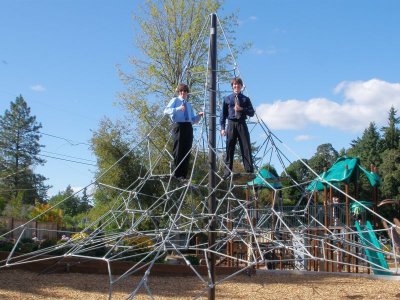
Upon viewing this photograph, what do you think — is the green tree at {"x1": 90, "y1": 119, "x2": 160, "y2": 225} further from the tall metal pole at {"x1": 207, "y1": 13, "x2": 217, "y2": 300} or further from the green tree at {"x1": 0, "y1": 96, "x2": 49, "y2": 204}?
the green tree at {"x1": 0, "y1": 96, "x2": 49, "y2": 204}

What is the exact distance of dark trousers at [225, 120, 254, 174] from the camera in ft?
23.1

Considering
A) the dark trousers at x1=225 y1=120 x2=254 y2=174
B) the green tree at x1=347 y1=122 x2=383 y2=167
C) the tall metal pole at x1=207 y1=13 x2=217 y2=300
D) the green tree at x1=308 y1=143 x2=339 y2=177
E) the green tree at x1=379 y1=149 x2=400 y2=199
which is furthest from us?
the green tree at x1=308 y1=143 x2=339 y2=177

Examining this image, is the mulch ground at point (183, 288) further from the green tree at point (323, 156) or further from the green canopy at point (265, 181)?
the green tree at point (323, 156)

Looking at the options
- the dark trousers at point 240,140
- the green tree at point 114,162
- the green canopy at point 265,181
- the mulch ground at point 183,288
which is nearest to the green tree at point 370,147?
the green tree at point 114,162

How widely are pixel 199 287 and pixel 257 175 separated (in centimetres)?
505

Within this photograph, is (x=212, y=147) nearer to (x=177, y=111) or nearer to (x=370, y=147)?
(x=177, y=111)

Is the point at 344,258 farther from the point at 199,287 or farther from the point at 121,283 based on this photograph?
the point at 121,283

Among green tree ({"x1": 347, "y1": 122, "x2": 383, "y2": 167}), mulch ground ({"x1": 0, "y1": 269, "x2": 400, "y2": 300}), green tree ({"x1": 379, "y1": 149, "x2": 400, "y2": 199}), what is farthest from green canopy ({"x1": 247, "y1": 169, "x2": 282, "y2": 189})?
green tree ({"x1": 347, "y1": 122, "x2": 383, "y2": 167})

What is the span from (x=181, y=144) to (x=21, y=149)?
155 ft

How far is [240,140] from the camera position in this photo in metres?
7.15

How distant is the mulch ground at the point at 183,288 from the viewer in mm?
9486

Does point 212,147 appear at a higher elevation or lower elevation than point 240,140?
lower

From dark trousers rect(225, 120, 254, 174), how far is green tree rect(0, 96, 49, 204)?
140 ft

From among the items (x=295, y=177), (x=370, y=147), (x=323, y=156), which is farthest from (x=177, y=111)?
(x=323, y=156)
